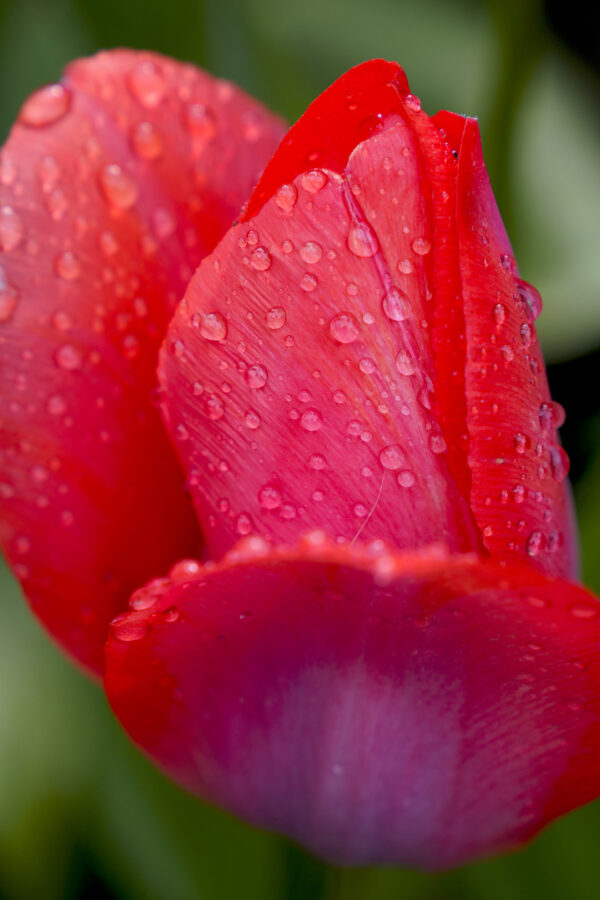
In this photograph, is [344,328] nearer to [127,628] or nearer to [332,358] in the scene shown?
[332,358]

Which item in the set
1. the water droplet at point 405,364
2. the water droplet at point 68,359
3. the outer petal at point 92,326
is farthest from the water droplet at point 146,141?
the water droplet at point 405,364

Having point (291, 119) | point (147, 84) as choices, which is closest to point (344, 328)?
point (147, 84)

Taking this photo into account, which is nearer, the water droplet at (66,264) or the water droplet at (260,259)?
the water droplet at (260,259)

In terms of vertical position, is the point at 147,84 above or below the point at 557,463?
above

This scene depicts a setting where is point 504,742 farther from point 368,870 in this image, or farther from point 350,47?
point 350,47

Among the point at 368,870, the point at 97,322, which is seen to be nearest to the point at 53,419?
the point at 97,322

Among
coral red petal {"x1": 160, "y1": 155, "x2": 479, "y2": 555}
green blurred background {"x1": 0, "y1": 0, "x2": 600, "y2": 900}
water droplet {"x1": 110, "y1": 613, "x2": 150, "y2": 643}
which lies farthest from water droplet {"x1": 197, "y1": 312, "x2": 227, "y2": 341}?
green blurred background {"x1": 0, "y1": 0, "x2": 600, "y2": 900}

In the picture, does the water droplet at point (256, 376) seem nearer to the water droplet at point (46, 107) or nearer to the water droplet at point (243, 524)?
the water droplet at point (243, 524)
